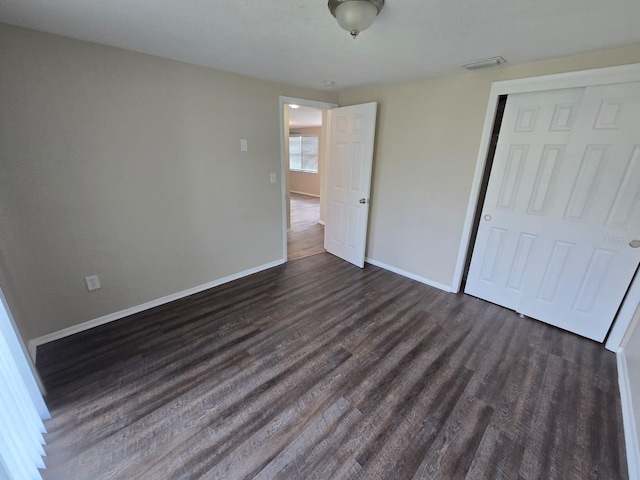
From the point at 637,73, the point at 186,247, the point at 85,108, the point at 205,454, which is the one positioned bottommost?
the point at 205,454

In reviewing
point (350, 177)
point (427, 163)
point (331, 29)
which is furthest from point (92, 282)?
point (427, 163)

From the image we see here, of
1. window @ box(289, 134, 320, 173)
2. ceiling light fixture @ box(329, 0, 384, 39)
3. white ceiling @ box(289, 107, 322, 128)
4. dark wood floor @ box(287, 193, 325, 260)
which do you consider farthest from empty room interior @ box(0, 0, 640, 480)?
window @ box(289, 134, 320, 173)

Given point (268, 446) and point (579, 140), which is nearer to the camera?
point (268, 446)

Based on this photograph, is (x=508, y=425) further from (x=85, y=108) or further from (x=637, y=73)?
(x=85, y=108)

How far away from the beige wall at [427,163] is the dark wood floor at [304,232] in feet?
3.67

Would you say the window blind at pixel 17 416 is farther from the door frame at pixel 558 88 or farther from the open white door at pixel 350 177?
the door frame at pixel 558 88

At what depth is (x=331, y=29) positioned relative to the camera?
1676mm

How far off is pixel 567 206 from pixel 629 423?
1.55 meters

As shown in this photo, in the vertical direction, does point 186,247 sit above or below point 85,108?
below

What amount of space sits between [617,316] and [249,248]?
3546 mm

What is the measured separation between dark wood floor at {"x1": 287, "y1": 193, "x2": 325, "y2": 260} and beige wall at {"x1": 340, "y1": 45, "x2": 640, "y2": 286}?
112 cm

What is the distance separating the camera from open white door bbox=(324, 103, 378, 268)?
10.7 ft

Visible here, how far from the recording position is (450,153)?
2768 mm

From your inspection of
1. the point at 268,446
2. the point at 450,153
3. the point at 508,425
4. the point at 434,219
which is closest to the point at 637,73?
the point at 450,153
